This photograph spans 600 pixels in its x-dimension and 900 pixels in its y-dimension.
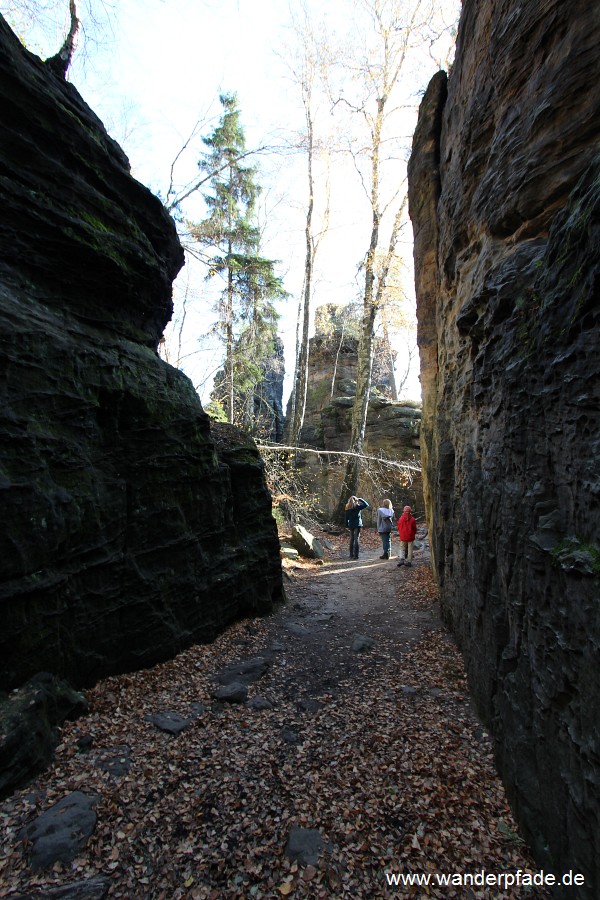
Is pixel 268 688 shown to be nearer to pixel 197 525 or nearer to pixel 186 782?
pixel 186 782

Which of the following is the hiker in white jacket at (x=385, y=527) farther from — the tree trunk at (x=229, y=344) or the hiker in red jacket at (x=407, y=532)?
the tree trunk at (x=229, y=344)

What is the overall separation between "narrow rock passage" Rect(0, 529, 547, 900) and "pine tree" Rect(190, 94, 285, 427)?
1210 centimetres

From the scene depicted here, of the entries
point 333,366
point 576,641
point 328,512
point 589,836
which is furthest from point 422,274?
point 333,366

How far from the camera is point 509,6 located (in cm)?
450

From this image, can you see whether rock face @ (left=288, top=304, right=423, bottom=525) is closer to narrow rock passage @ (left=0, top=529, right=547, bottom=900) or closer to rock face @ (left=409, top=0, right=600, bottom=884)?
narrow rock passage @ (left=0, top=529, right=547, bottom=900)

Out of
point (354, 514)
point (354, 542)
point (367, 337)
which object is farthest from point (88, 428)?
point (367, 337)

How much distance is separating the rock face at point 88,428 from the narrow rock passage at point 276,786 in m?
0.87

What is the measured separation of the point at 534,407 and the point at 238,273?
1697cm

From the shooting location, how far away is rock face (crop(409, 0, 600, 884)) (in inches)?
98.3

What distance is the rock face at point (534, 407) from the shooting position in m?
2.50

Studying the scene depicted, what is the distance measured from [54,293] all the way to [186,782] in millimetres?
5668

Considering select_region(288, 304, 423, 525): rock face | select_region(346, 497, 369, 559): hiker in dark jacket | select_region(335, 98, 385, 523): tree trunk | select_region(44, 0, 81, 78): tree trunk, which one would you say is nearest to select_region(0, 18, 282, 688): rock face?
select_region(44, 0, 81, 78): tree trunk

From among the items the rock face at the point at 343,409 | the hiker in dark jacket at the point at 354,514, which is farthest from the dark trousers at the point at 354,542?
the rock face at the point at 343,409

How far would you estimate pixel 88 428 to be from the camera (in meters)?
5.23
